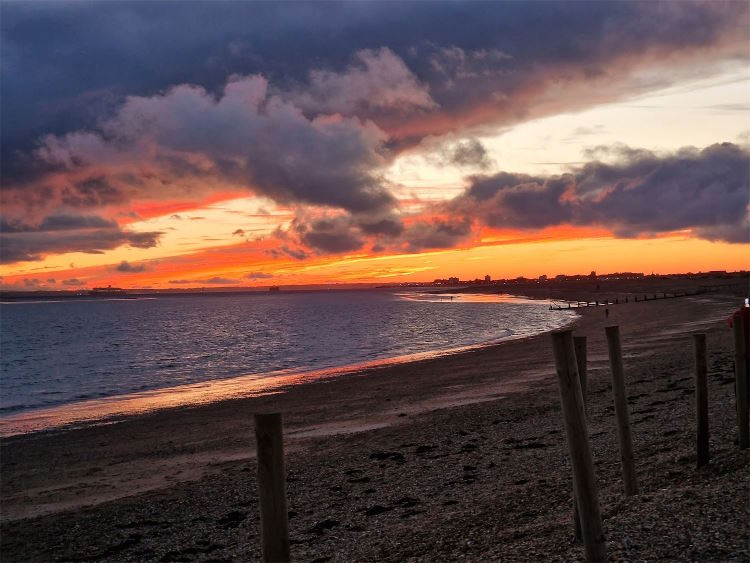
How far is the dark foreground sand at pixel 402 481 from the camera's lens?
26.7 ft

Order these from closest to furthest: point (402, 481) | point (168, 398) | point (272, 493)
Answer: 1. point (272, 493)
2. point (402, 481)
3. point (168, 398)

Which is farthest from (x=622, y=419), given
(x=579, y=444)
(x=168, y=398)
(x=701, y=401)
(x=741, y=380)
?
(x=168, y=398)

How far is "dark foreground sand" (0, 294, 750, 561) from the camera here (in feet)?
26.7

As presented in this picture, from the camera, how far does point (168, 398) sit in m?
33.5

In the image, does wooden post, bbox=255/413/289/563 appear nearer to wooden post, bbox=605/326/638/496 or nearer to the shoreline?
wooden post, bbox=605/326/638/496

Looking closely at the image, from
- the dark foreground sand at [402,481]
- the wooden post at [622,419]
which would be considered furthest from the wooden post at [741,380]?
the wooden post at [622,419]

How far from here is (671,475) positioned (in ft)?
32.3

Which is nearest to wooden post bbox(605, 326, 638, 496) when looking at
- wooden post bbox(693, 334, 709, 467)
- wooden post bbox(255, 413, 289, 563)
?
wooden post bbox(693, 334, 709, 467)

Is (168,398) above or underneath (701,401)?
underneath

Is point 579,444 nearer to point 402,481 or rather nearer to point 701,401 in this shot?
point 701,401

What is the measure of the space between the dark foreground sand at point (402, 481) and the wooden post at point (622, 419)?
54 cm

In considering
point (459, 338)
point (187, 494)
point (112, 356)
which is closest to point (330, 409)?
point (187, 494)

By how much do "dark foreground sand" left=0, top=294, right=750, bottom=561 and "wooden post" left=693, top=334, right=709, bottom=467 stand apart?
32 cm

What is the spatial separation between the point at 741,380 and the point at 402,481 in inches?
266
